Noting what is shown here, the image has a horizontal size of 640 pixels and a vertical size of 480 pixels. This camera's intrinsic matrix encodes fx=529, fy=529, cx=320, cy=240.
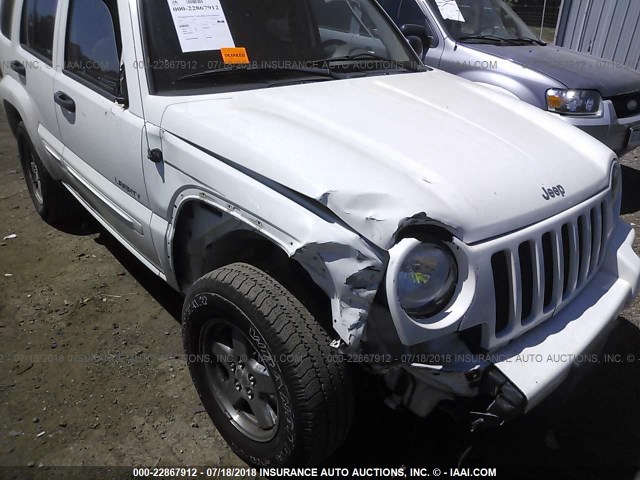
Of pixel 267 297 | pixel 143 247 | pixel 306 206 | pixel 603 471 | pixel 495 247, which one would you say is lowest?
pixel 603 471

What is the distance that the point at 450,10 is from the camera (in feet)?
17.6

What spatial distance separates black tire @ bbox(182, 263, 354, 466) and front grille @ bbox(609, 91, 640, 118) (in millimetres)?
4290

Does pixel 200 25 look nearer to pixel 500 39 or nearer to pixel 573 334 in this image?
pixel 573 334

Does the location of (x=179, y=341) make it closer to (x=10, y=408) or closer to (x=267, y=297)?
(x=10, y=408)

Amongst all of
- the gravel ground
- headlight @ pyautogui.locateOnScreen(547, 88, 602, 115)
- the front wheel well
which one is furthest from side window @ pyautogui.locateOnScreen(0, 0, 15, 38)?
headlight @ pyautogui.locateOnScreen(547, 88, 602, 115)

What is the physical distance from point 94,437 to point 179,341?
72 centimetres

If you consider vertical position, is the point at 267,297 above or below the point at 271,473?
above

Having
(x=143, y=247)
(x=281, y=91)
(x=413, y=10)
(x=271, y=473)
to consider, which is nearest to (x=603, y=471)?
(x=271, y=473)

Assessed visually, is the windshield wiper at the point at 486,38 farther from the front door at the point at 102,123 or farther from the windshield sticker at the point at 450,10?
the front door at the point at 102,123

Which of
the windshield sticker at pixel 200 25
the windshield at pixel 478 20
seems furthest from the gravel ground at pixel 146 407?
the windshield at pixel 478 20

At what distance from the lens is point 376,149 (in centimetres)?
196

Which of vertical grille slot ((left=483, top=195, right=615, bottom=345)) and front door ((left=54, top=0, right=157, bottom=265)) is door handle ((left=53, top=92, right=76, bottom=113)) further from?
vertical grille slot ((left=483, top=195, right=615, bottom=345))

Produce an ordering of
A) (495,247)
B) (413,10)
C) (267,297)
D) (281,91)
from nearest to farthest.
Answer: (495,247)
(267,297)
(281,91)
(413,10)

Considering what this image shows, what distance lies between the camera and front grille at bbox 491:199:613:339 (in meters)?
1.78
